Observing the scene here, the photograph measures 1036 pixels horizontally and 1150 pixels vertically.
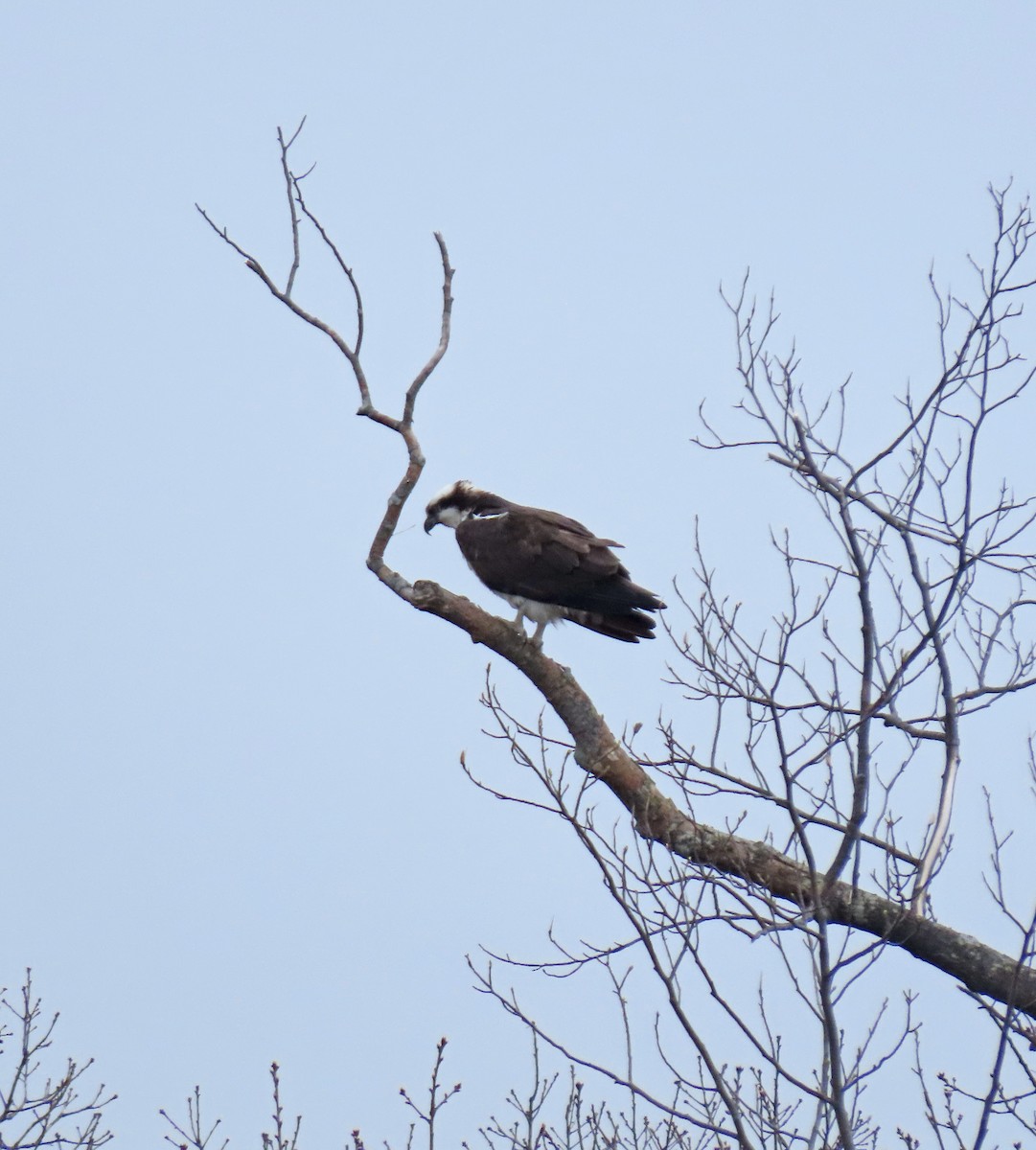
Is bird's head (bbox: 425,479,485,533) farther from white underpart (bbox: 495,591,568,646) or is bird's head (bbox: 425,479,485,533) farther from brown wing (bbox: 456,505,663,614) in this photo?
white underpart (bbox: 495,591,568,646)

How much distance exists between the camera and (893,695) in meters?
4.34

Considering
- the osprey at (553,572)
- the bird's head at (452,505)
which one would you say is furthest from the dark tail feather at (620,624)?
the bird's head at (452,505)

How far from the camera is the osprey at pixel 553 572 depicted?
721cm

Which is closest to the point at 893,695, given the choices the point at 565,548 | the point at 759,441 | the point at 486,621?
the point at 759,441

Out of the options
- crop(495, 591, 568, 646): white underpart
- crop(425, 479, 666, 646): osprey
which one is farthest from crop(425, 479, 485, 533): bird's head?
crop(495, 591, 568, 646): white underpart

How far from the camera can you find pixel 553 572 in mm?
7410

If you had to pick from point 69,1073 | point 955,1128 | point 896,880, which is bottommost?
point 69,1073

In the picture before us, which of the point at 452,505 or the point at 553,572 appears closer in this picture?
the point at 553,572

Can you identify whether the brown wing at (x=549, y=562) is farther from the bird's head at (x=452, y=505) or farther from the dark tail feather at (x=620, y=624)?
the bird's head at (x=452, y=505)

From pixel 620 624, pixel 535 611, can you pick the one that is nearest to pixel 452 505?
pixel 535 611

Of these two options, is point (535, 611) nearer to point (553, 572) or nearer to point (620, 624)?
point (553, 572)

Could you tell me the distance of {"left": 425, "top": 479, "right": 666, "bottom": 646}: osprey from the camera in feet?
23.7

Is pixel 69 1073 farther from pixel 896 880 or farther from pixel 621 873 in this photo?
pixel 896 880

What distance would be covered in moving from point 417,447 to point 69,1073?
Result: 138 inches
